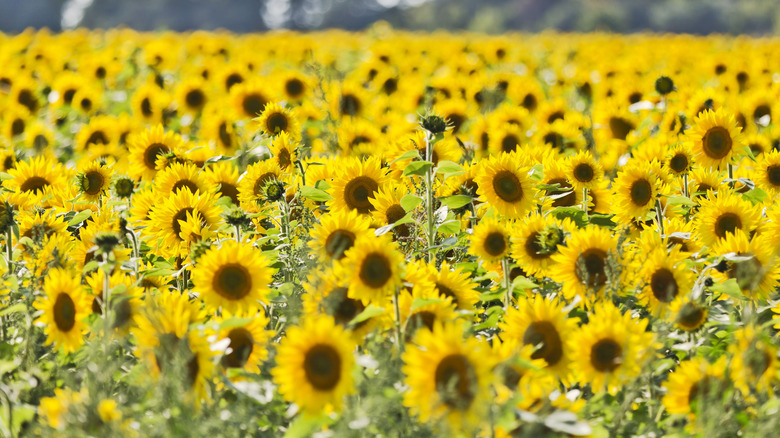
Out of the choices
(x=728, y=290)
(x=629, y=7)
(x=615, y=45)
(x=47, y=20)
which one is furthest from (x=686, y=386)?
(x=629, y=7)

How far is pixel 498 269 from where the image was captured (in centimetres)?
288

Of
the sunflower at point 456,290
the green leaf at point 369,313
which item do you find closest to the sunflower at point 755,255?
the sunflower at point 456,290

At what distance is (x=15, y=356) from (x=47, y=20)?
50.9m

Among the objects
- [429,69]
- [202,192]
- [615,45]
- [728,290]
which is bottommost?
[728,290]

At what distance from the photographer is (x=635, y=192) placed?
10.1 ft

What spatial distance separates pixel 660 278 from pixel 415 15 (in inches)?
2257

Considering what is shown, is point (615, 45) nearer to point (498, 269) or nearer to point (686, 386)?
point (498, 269)

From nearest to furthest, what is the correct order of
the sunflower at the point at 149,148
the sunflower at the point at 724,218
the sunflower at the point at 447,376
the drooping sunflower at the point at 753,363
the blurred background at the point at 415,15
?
1. the sunflower at the point at 447,376
2. the drooping sunflower at the point at 753,363
3. the sunflower at the point at 724,218
4. the sunflower at the point at 149,148
5. the blurred background at the point at 415,15

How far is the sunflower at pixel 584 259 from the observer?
8.39ft

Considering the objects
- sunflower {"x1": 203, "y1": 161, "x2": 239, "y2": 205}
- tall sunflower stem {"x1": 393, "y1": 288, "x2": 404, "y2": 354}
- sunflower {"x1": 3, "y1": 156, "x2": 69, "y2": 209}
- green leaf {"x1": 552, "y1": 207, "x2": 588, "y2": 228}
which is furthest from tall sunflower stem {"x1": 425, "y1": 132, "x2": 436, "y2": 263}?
sunflower {"x1": 3, "y1": 156, "x2": 69, "y2": 209}

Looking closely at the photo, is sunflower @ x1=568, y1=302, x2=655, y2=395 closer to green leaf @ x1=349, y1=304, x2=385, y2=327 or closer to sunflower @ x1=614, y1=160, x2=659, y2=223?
green leaf @ x1=349, y1=304, x2=385, y2=327

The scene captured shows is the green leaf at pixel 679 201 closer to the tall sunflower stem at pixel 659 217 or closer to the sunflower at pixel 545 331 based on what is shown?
the tall sunflower stem at pixel 659 217

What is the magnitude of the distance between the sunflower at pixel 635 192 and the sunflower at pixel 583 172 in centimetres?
15

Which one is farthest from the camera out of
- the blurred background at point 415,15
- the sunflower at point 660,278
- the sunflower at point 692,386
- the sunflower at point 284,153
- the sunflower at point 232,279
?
the blurred background at point 415,15
